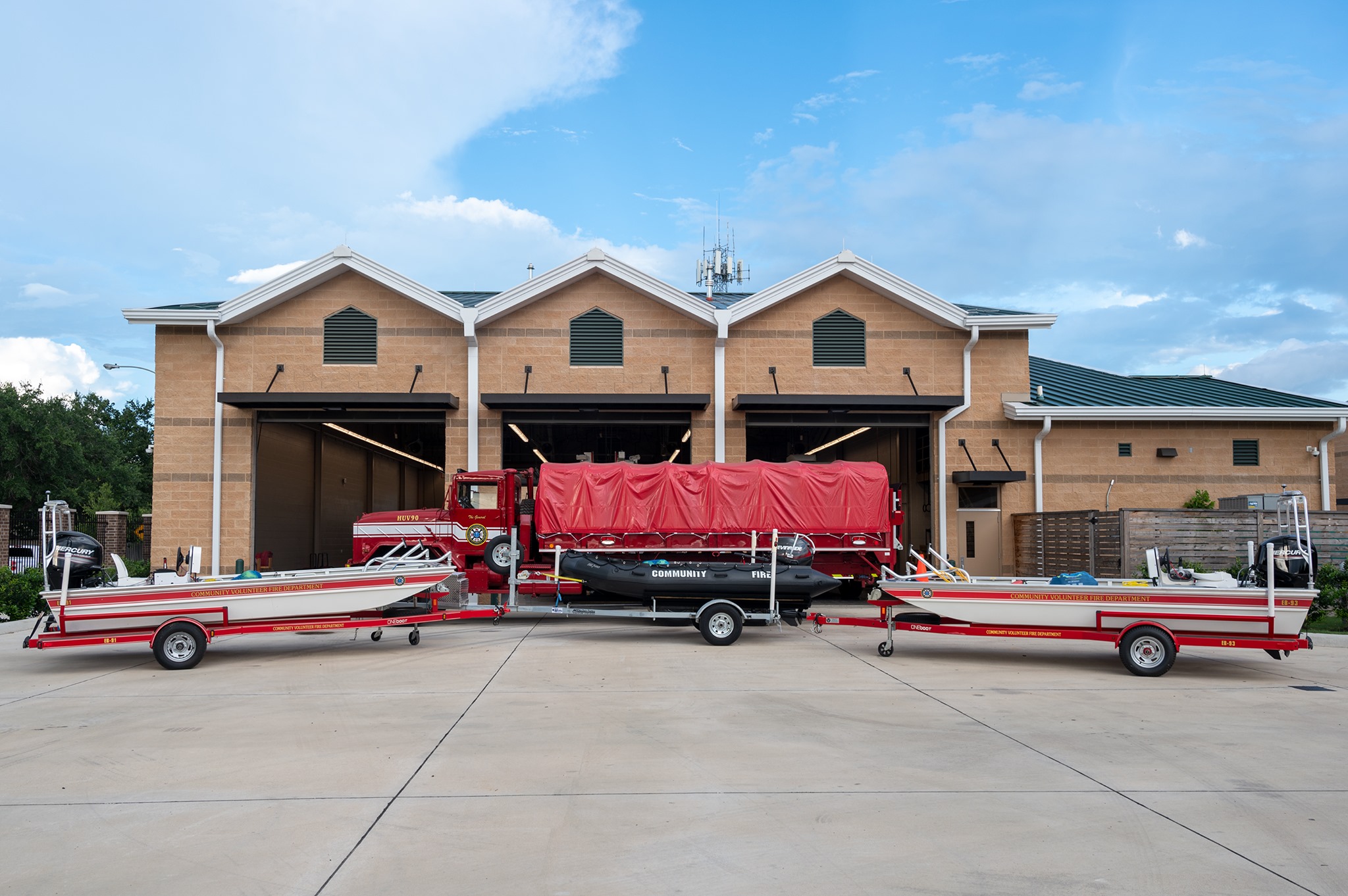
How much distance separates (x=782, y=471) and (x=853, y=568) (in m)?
2.46

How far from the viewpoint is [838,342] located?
940 inches

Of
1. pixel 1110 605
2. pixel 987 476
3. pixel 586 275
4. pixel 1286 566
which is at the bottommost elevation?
pixel 1110 605

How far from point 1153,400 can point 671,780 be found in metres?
23.6

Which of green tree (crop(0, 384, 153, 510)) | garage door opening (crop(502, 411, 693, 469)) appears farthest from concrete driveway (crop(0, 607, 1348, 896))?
green tree (crop(0, 384, 153, 510))

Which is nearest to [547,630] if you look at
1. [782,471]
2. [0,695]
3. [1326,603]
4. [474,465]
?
[782,471]

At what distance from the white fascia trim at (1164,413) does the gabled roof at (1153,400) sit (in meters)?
0.02

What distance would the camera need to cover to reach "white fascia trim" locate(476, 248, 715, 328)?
898 inches

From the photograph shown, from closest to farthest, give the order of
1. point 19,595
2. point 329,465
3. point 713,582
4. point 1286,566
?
point 1286,566
point 713,582
point 19,595
point 329,465

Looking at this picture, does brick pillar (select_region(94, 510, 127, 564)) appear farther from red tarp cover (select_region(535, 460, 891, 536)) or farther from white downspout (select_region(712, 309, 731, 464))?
white downspout (select_region(712, 309, 731, 464))

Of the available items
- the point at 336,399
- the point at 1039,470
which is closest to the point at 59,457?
the point at 336,399

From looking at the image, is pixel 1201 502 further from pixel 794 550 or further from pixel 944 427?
pixel 794 550

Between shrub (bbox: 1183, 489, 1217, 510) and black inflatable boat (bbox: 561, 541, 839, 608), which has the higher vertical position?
shrub (bbox: 1183, 489, 1217, 510)

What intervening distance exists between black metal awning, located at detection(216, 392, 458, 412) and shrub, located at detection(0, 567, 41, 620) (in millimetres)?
5629

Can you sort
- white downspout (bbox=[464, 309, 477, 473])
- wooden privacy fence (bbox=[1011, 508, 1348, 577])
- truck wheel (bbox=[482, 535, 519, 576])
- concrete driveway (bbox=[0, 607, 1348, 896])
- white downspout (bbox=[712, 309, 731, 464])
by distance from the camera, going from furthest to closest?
white downspout (bbox=[712, 309, 731, 464]) → white downspout (bbox=[464, 309, 477, 473]) → wooden privacy fence (bbox=[1011, 508, 1348, 577]) → truck wheel (bbox=[482, 535, 519, 576]) → concrete driveway (bbox=[0, 607, 1348, 896])
